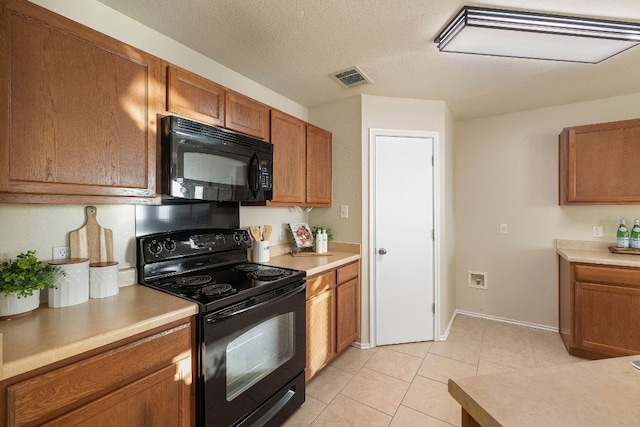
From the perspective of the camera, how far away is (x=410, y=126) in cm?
281

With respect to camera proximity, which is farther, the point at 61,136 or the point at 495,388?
the point at 61,136

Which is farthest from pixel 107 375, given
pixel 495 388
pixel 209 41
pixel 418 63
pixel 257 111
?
pixel 418 63

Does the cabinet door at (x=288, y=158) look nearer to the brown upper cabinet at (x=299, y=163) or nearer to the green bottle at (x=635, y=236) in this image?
the brown upper cabinet at (x=299, y=163)

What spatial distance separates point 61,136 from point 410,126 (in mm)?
2618

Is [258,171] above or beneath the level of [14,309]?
above

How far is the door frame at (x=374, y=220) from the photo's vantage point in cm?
273

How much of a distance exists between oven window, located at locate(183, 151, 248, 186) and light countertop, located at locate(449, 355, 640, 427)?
1544mm

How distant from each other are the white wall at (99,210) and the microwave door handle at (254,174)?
2.36 ft

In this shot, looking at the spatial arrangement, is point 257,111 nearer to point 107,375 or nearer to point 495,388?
point 107,375

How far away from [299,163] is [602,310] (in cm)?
285

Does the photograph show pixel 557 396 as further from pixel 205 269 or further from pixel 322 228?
pixel 322 228

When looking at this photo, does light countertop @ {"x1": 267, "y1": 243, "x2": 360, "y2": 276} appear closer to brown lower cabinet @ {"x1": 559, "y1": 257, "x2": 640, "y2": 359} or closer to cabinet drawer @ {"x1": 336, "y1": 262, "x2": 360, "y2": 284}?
cabinet drawer @ {"x1": 336, "y1": 262, "x2": 360, "y2": 284}

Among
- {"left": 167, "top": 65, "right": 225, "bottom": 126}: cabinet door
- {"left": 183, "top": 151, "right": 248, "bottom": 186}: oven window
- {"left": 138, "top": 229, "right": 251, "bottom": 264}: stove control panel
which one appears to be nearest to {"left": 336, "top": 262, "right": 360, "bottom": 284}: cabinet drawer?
{"left": 138, "top": 229, "right": 251, "bottom": 264}: stove control panel

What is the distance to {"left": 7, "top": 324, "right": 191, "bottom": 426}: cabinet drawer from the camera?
0.84m
